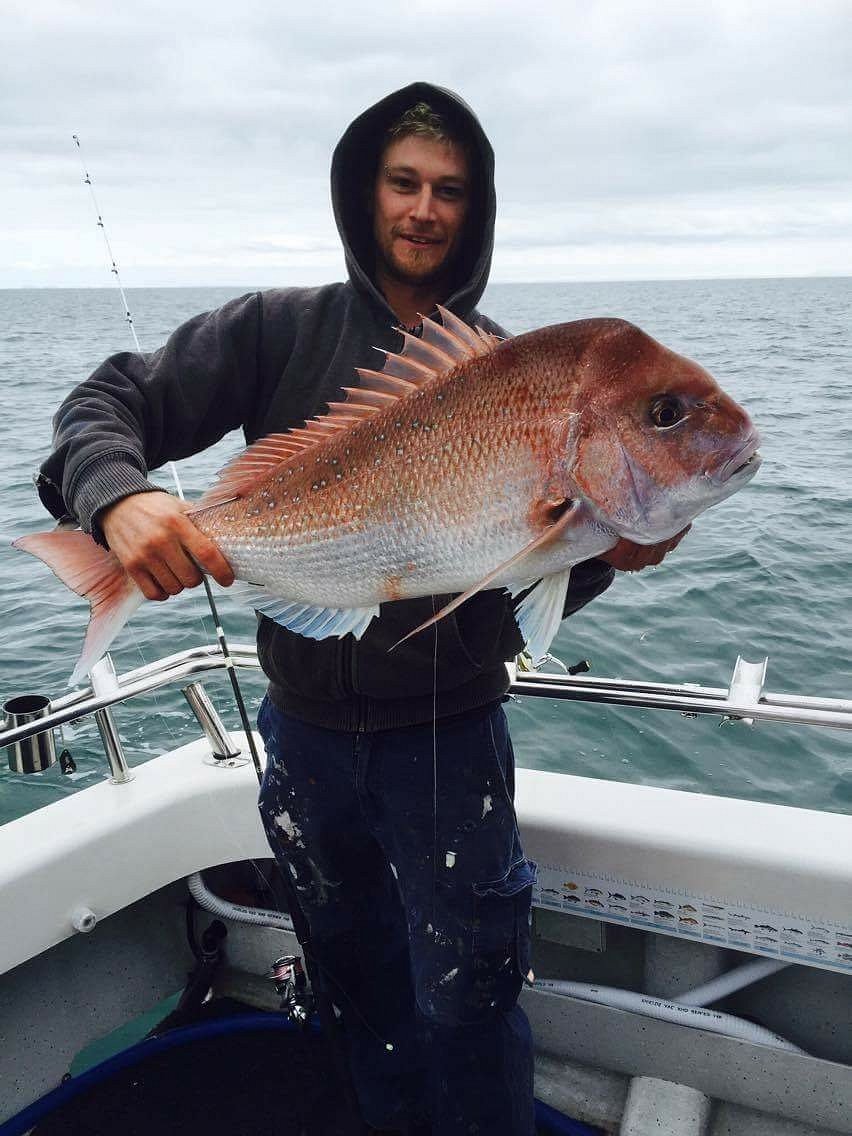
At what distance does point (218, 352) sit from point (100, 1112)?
2.49m

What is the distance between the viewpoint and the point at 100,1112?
9.72 ft

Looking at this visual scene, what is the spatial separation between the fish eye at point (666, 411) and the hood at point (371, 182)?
1048 mm

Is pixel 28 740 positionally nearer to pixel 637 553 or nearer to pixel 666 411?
pixel 637 553

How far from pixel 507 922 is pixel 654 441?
1324mm

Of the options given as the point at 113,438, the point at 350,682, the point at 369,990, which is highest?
the point at 113,438

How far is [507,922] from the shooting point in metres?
2.32

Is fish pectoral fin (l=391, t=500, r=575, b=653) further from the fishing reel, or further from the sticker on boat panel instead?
the fishing reel

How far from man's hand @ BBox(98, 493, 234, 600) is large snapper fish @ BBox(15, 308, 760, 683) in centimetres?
6

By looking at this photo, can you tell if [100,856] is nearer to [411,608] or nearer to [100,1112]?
[100,1112]

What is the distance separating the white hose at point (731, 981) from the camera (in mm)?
2869

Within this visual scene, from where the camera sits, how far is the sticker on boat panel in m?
2.65

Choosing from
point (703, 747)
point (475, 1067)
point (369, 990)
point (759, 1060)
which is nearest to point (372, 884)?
point (369, 990)

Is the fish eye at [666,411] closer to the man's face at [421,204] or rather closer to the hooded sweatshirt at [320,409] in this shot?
the hooded sweatshirt at [320,409]

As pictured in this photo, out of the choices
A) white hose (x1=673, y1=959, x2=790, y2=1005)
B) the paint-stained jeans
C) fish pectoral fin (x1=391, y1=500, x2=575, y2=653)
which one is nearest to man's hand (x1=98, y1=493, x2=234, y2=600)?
fish pectoral fin (x1=391, y1=500, x2=575, y2=653)
